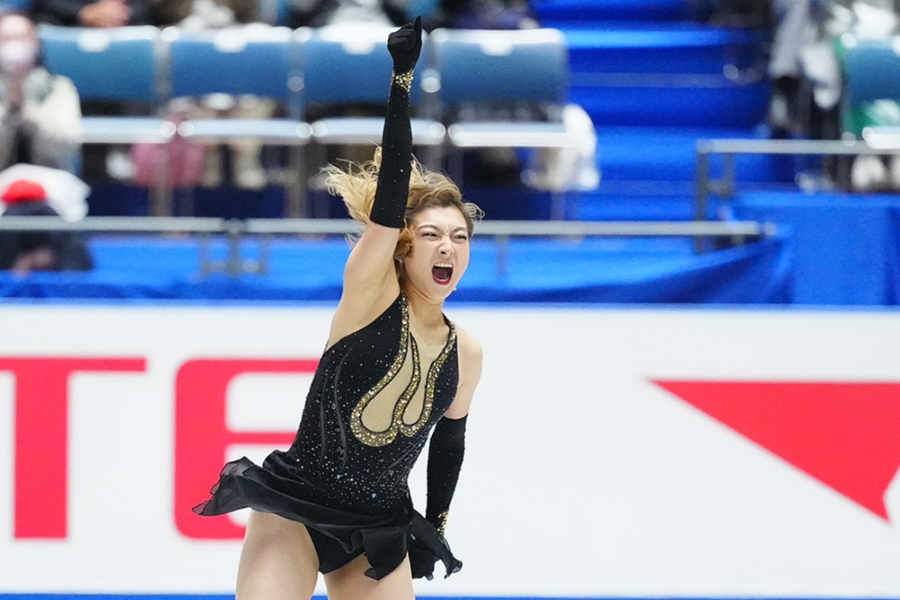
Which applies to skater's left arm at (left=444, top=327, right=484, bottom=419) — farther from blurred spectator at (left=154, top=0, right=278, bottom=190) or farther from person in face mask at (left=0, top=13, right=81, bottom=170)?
blurred spectator at (left=154, top=0, right=278, bottom=190)

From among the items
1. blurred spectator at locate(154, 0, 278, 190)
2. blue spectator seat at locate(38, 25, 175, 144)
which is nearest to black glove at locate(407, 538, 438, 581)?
blurred spectator at locate(154, 0, 278, 190)

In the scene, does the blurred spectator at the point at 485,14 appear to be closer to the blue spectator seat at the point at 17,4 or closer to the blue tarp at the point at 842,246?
the blue spectator seat at the point at 17,4

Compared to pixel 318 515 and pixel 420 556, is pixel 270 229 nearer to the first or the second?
pixel 420 556

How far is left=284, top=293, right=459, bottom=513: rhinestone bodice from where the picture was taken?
298 cm

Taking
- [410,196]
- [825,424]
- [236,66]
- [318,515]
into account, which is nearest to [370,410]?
[318,515]

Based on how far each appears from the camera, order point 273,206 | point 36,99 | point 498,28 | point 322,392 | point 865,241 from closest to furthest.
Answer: point 322,392 → point 865,241 → point 36,99 → point 273,206 → point 498,28

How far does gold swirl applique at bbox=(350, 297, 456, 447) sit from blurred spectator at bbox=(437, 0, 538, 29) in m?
4.78

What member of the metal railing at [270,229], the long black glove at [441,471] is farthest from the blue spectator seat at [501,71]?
the long black glove at [441,471]

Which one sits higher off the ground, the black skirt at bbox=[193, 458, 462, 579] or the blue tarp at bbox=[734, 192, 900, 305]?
the blue tarp at bbox=[734, 192, 900, 305]

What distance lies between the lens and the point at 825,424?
4504 mm

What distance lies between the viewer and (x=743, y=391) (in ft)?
14.8

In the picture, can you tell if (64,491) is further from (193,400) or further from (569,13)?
(569,13)

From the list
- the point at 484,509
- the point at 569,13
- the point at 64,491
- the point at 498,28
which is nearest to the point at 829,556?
the point at 484,509

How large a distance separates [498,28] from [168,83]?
6.18ft
